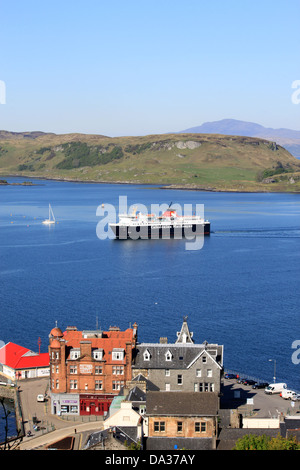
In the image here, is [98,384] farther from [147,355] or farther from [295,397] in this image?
[295,397]

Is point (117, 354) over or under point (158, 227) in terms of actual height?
under

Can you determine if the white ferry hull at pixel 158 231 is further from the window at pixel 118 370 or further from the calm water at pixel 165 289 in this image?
the window at pixel 118 370

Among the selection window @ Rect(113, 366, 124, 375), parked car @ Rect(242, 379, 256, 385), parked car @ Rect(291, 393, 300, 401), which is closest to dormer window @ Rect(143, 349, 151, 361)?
window @ Rect(113, 366, 124, 375)

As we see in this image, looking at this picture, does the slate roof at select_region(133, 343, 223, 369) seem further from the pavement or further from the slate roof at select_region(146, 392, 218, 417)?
the slate roof at select_region(146, 392, 218, 417)

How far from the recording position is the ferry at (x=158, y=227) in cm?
14750

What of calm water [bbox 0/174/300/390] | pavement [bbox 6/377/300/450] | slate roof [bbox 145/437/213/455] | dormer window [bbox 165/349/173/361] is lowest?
pavement [bbox 6/377/300/450]

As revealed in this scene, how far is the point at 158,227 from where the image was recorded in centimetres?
15100

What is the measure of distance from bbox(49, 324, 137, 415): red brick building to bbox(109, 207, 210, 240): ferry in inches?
4053

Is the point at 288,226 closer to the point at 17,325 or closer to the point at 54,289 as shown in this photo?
the point at 54,289

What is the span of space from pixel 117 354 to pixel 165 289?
44007 millimetres

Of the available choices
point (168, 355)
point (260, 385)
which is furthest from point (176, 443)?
point (260, 385)

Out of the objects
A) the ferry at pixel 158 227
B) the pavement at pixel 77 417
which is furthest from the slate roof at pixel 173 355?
the ferry at pixel 158 227

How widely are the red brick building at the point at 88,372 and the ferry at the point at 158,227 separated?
338ft

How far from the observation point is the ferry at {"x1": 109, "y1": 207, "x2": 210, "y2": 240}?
484ft
